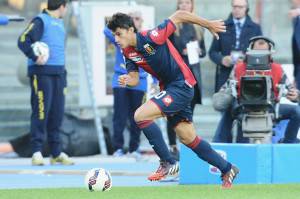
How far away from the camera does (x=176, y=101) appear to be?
477 inches

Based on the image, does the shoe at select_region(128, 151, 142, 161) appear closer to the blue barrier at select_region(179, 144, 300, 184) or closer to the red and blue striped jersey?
the blue barrier at select_region(179, 144, 300, 184)

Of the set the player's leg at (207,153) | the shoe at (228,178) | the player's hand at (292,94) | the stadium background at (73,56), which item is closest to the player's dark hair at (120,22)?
the player's leg at (207,153)

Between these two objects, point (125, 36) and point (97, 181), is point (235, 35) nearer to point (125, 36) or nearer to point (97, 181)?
point (125, 36)

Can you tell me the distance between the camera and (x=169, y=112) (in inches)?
476

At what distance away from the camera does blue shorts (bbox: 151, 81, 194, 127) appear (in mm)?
12055

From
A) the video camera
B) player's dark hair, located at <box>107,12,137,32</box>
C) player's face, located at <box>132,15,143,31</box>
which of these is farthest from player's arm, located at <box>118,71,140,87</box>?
player's face, located at <box>132,15,143,31</box>

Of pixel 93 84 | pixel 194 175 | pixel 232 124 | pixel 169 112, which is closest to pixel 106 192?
pixel 169 112

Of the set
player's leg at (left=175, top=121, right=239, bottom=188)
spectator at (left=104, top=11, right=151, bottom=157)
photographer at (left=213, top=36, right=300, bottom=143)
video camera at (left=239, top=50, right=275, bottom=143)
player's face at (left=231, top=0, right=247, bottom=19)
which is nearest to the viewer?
player's leg at (left=175, top=121, right=239, bottom=188)

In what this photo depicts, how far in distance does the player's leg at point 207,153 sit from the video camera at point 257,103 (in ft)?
6.26

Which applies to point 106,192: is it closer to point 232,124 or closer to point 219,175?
point 219,175

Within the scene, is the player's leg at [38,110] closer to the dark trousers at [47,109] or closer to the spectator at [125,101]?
the dark trousers at [47,109]

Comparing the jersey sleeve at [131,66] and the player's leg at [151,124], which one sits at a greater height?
A: the jersey sleeve at [131,66]

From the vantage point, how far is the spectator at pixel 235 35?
53.8 ft

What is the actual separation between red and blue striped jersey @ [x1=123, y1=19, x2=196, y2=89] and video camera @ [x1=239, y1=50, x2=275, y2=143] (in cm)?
188
